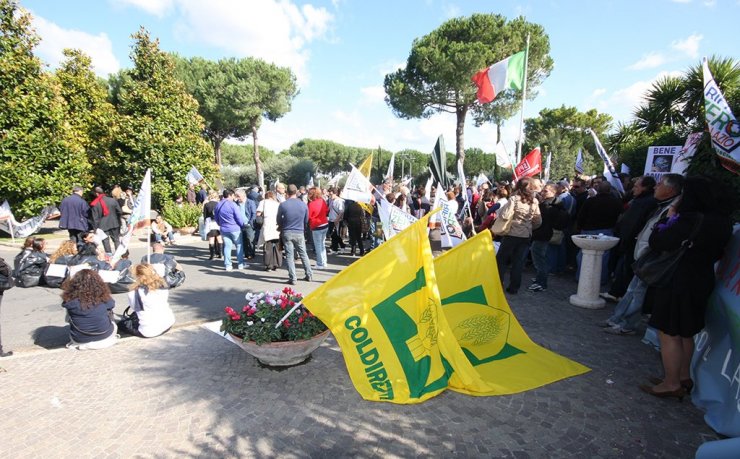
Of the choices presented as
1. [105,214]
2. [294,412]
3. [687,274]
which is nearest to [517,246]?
[687,274]

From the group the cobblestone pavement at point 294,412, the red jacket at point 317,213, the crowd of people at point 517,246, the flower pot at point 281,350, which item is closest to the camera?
the cobblestone pavement at point 294,412

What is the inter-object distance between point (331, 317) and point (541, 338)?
2921 mm

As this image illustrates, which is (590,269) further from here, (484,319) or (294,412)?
(294,412)

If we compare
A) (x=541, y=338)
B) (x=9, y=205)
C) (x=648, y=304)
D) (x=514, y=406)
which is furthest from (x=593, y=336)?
(x=9, y=205)

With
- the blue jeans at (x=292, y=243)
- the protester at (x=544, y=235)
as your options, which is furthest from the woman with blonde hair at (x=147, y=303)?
the protester at (x=544, y=235)

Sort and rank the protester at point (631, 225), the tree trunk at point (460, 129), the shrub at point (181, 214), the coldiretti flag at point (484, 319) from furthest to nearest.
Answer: the tree trunk at point (460, 129), the shrub at point (181, 214), the protester at point (631, 225), the coldiretti flag at point (484, 319)

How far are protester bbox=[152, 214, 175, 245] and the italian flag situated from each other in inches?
413

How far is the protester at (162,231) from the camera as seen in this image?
11.0 metres

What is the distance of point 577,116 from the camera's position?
133ft

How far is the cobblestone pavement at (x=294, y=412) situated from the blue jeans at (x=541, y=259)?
2185mm

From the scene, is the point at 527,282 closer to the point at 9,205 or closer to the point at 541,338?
the point at 541,338

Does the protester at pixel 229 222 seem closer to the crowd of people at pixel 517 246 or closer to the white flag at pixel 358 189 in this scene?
the crowd of people at pixel 517 246

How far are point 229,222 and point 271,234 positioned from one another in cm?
92

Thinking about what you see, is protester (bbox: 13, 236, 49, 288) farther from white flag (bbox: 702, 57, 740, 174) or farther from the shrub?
white flag (bbox: 702, 57, 740, 174)
